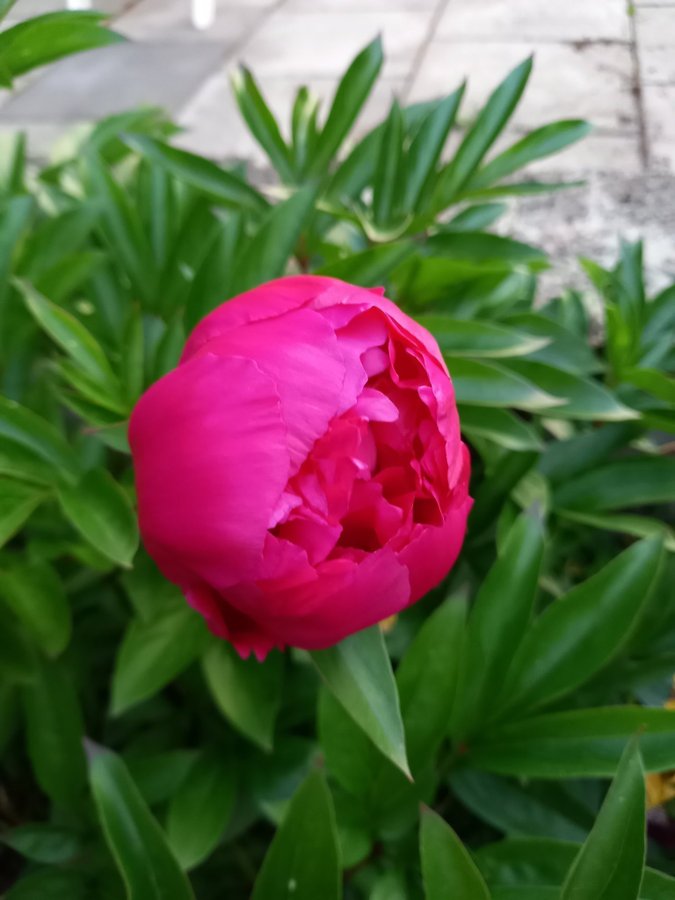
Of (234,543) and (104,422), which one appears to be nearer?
(234,543)

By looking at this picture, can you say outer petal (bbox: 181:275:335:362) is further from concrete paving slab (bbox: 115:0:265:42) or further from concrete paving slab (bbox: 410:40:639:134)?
concrete paving slab (bbox: 115:0:265:42)

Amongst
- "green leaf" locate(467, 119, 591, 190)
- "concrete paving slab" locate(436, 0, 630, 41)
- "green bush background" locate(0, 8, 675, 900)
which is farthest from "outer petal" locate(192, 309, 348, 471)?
"concrete paving slab" locate(436, 0, 630, 41)

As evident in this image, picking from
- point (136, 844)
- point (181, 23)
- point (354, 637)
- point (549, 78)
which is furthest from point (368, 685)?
point (181, 23)

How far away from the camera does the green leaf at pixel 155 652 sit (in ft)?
1.81

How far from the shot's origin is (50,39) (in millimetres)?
559

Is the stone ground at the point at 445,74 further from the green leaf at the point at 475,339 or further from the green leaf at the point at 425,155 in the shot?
the green leaf at the point at 475,339

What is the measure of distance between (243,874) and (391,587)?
0.41 m

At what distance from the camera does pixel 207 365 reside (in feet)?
1.25

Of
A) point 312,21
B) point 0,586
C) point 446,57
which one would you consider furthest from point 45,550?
point 312,21

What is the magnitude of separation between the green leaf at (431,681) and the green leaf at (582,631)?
63 millimetres

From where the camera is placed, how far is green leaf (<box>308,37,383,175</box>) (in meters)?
0.73

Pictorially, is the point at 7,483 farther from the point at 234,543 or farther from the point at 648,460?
the point at 648,460

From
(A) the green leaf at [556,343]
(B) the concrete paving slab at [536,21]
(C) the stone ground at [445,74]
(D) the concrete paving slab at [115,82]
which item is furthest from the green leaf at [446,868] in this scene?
(B) the concrete paving slab at [536,21]

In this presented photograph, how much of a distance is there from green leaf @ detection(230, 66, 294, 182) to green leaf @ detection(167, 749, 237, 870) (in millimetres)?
496
